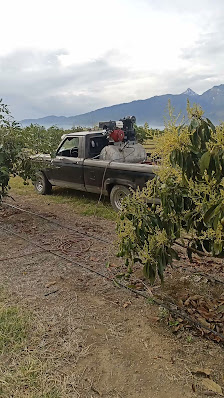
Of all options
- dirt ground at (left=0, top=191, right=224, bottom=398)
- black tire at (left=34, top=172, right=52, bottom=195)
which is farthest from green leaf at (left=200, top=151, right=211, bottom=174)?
black tire at (left=34, top=172, right=52, bottom=195)

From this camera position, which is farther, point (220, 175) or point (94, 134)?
point (94, 134)

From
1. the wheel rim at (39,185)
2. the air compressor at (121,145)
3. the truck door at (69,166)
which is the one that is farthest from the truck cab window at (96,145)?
the wheel rim at (39,185)

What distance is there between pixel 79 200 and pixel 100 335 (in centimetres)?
585

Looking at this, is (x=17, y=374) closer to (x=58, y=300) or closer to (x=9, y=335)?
(x=9, y=335)

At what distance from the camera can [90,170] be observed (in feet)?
26.5

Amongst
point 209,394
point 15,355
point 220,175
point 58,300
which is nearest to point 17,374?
point 15,355

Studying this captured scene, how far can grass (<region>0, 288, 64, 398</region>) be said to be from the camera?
2.65 meters

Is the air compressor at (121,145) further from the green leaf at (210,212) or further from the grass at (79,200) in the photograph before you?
the green leaf at (210,212)

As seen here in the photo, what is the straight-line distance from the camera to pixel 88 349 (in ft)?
10.4

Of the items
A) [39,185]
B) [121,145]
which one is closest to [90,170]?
[121,145]

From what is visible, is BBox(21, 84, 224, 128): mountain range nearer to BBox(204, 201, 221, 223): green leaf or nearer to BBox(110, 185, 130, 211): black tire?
BBox(204, 201, 221, 223): green leaf

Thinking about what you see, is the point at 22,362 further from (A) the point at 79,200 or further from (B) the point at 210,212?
(A) the point at 79,200

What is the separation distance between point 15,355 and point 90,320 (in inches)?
33.7

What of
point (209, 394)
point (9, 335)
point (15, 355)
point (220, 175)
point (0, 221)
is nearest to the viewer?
point (220, 175)
